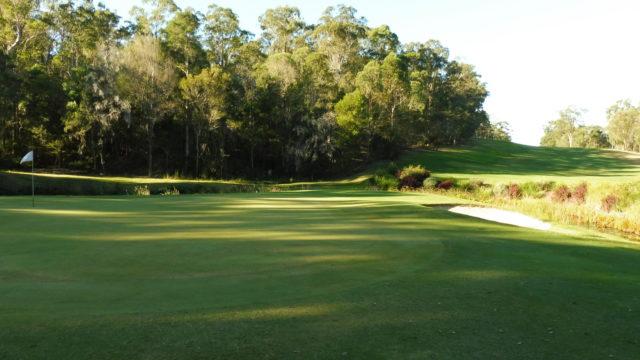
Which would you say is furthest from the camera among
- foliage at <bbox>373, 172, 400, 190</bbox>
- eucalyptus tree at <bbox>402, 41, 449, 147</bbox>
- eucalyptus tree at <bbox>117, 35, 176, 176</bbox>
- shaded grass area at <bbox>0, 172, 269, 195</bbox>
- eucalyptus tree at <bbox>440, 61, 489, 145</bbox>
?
eucalyptus tree at <bbox>440, 61, 489, 145</bbox>

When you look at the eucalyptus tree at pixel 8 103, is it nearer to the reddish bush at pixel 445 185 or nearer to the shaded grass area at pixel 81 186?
the shaded grass area at pixel 81 186

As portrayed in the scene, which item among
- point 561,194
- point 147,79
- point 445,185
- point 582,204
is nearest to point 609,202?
point 582,204

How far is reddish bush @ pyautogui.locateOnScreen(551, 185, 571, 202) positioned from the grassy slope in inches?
706

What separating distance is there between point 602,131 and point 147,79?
125394 millimetres

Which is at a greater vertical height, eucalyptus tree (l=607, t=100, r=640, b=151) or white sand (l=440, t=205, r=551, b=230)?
eucalyptus tree (l=607, t=100, r=640, b=151)

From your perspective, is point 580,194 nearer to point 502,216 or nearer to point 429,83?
point 502,216

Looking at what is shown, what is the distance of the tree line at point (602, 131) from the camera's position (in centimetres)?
10362

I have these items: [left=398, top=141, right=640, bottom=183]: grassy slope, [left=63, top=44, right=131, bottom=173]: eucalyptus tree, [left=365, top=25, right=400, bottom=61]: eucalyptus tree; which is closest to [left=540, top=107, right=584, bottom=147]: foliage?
[left=398, top=141, right=640, bottom=183]: grassy slope

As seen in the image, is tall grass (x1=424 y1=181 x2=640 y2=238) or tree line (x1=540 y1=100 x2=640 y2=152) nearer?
tall grass (x1=424 y1=181 x2=640 y2=238)

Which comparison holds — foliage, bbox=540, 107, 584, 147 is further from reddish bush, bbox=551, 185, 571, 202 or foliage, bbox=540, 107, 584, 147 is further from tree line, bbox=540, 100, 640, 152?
reddish bush, bbox=551, 185, 571, 202

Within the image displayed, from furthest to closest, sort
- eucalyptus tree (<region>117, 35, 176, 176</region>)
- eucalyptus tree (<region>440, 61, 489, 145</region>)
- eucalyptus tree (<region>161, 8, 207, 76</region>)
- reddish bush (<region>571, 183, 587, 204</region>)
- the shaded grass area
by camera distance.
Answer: eucalyptus tree (<region>440, 61, 489, 145</region>) → eucalyptus tree (<region>161, 8, 207, 76</region>) → eucalyptus tree (<region>117, 35, 176, 176</region>) → the shaded grass area → reddish bush (<region>571, 183, 587, 204</region>)

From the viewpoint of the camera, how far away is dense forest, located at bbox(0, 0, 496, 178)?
42812mm

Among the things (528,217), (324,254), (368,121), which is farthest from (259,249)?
(368,121)

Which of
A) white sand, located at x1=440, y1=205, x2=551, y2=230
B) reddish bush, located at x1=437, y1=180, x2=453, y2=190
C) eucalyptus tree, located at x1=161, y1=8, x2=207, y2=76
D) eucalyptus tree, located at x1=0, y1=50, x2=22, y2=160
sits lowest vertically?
white sand, located at x1=440, y1=205, x2=551, y2=230
